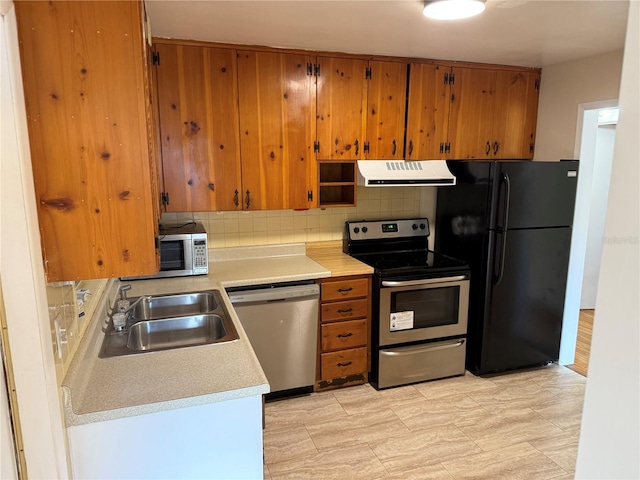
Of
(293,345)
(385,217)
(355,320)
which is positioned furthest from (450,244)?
(293,345)

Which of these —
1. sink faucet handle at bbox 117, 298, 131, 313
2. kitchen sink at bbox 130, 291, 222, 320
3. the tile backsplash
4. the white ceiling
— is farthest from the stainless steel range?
sink faucet handle at bbox 117, 298, 131, 313

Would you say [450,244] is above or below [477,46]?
below

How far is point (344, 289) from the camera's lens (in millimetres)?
2945

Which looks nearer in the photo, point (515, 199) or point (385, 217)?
point (515, 199)

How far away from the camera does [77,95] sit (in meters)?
1.17

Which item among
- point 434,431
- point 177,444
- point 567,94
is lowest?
point 434,431

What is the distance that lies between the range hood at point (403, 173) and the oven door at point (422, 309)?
2.29ft

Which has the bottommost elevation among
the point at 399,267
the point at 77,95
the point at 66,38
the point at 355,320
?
the point at 355,320

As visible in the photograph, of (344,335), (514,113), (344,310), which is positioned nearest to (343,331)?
(344,335)

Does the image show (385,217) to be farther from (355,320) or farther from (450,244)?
(355,320)

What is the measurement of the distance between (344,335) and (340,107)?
5.23ft

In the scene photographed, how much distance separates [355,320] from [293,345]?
1.56ft

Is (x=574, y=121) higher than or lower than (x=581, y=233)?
higher

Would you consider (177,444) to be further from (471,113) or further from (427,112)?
(471,113)
